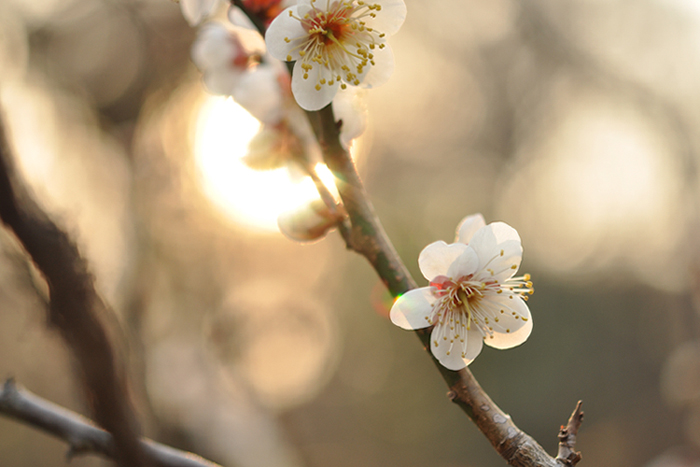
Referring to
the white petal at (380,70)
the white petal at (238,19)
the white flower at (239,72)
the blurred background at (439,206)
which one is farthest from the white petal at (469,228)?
the blurred background at (439,206)

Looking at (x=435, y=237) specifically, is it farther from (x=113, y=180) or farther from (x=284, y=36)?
(x=284, y=36)

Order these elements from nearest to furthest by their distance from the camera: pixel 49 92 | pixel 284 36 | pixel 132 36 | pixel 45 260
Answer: pixel 45 260, pixel 284 36, pixel 49 92, pixel 132 36

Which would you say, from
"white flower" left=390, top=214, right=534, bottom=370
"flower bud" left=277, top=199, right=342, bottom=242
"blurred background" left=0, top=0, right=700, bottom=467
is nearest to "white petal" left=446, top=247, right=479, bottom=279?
"white flower" left=390, top=214, right=534, bottom=370

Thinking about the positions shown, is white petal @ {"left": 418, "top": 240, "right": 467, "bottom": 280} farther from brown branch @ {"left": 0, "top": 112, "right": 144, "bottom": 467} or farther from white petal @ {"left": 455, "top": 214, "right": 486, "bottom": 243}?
brown branch @ {"left": 0, "top": 112, "right": 144, "bottom": 467}

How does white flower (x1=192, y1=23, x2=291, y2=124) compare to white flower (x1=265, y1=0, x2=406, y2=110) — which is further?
white flower (x1=192, y1=23, x2=291, y2=124)

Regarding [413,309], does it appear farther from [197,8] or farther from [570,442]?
[197,8]

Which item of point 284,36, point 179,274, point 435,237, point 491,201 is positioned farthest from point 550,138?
point 284,36
